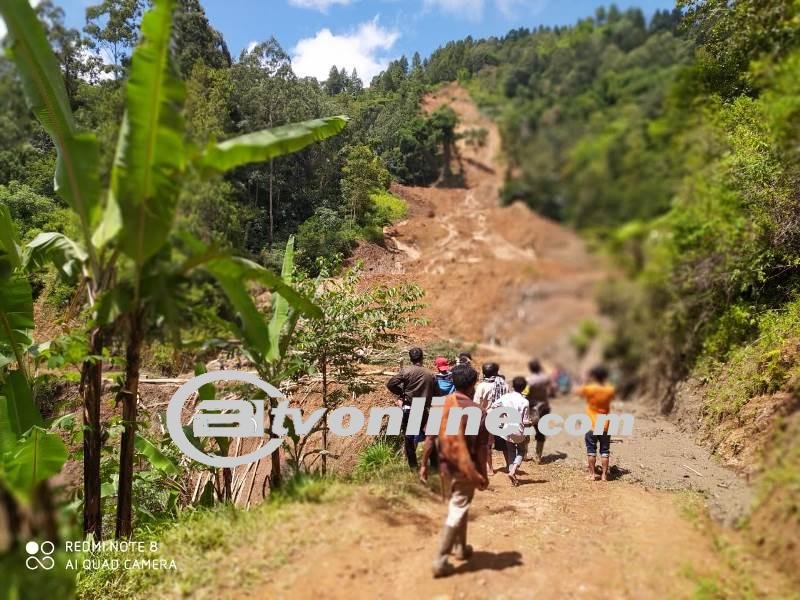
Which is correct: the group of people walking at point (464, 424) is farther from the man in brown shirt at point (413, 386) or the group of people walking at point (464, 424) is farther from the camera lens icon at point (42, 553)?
the camera lens icon at point (42, 553)

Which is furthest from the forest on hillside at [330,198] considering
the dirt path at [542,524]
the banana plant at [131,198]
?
the dirt path at [542,524]

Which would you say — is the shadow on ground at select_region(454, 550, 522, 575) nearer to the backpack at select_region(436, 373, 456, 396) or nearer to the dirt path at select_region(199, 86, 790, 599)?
the dirt path at select_region(199, 86, 790, 599)

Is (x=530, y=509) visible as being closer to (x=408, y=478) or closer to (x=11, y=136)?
(x=408, y=478)

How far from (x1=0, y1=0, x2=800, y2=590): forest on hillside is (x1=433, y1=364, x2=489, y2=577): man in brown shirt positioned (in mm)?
1094

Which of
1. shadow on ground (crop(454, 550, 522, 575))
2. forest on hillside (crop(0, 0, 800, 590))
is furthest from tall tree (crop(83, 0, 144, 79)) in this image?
shadow on ground (crop(454, 550, 522, 575))

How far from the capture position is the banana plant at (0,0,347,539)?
12.4 ft

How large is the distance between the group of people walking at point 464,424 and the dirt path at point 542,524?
0.89 ft

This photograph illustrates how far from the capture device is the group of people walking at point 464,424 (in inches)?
138

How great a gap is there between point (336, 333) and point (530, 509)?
8.38 feet

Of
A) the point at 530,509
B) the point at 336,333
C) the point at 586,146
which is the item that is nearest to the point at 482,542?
the point at 530,509

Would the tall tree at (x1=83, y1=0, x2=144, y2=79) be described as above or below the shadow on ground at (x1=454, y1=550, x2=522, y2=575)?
above

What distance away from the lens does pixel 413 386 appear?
5.41 meters

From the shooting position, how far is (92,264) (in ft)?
14.2

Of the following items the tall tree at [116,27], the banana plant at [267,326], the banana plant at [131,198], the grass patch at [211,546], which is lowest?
the grass patch at [211,546]
